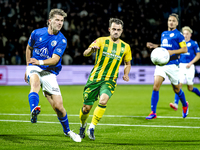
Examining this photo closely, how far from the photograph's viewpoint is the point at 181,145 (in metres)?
4.81

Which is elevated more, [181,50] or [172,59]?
[181,50]

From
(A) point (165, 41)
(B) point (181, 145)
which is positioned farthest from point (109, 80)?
(A) point (165, 41)

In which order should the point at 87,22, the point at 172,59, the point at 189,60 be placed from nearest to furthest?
the point at 172,59, the point at 189,60, the point at 87,22

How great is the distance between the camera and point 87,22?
66.8 feet

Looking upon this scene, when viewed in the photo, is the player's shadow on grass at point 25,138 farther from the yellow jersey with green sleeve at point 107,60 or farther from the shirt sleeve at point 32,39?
the shirt sleeve at point 32,39

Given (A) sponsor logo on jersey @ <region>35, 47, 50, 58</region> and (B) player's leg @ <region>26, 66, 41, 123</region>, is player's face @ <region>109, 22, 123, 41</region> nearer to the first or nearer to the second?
(A) sponsor logo on jersey @ <region>35, 47, 50, 58</region>

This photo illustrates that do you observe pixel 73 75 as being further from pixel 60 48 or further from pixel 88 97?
pixel 60 48

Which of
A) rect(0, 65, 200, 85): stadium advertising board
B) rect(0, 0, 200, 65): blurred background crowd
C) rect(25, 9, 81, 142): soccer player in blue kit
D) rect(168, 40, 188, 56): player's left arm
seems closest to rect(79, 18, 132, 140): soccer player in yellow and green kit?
rect(25, 9, 81, 142): soccer player in blue kit

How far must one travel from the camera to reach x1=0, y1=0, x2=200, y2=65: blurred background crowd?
18266 millimetres

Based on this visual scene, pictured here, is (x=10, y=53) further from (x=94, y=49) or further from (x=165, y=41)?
(x=94, y=49)

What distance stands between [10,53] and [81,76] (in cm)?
390

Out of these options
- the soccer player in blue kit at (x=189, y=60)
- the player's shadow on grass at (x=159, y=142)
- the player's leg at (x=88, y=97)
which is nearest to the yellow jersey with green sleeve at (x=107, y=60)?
the player's leg at (x=88, y=97)

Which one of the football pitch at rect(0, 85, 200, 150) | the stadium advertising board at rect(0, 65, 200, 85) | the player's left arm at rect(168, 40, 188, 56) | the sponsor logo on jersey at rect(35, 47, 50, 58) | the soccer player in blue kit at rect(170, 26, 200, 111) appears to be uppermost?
the sponsor logo on jersey at rect(35, 47, 50, 58)

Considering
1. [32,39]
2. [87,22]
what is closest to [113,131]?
[32,39]
